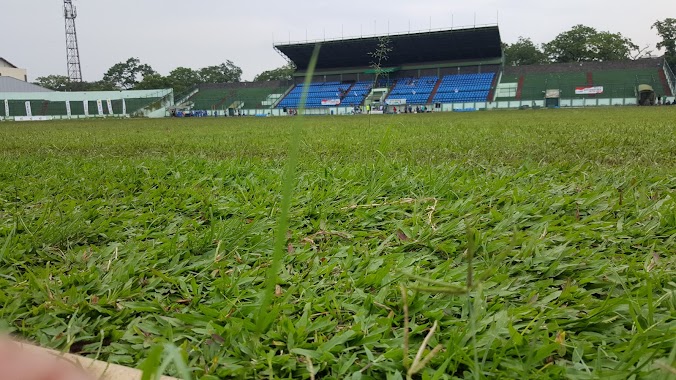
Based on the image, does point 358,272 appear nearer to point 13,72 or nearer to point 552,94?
point 552,94

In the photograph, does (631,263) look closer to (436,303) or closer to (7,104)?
(436,303)

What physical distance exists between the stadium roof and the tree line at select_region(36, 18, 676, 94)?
20.8 feet

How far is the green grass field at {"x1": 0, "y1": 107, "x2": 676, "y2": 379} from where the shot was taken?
756 millimetres

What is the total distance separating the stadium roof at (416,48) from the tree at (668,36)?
22176 millimetres

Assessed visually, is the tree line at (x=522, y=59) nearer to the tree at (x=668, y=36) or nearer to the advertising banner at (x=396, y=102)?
the tree at (x=668, y=36)

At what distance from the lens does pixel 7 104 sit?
31.8 meters

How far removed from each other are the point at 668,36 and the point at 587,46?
749 centimetres

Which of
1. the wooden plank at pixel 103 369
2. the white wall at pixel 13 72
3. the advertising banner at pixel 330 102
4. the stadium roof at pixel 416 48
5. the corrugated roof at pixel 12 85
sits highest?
the white wall at pixel 13 72

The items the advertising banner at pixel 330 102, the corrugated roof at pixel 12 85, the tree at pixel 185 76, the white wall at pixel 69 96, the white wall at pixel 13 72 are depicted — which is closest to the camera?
the white wall at pixel 69 96

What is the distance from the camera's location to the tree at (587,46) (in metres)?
42.6

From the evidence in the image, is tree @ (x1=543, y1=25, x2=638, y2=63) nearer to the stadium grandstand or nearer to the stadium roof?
the stadium grandstand

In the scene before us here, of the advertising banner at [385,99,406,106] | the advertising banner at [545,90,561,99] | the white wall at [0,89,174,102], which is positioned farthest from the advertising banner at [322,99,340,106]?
the advertising banner at [545,90,561,99]

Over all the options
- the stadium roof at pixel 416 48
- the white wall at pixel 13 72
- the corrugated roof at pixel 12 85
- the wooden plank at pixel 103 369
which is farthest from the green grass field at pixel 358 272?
the white wall at pixel 13 72

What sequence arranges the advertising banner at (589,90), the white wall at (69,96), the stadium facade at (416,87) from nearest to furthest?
the advertising banner at (589,90)
the stadium facade at (416,87)
the white wall at (69,96)
